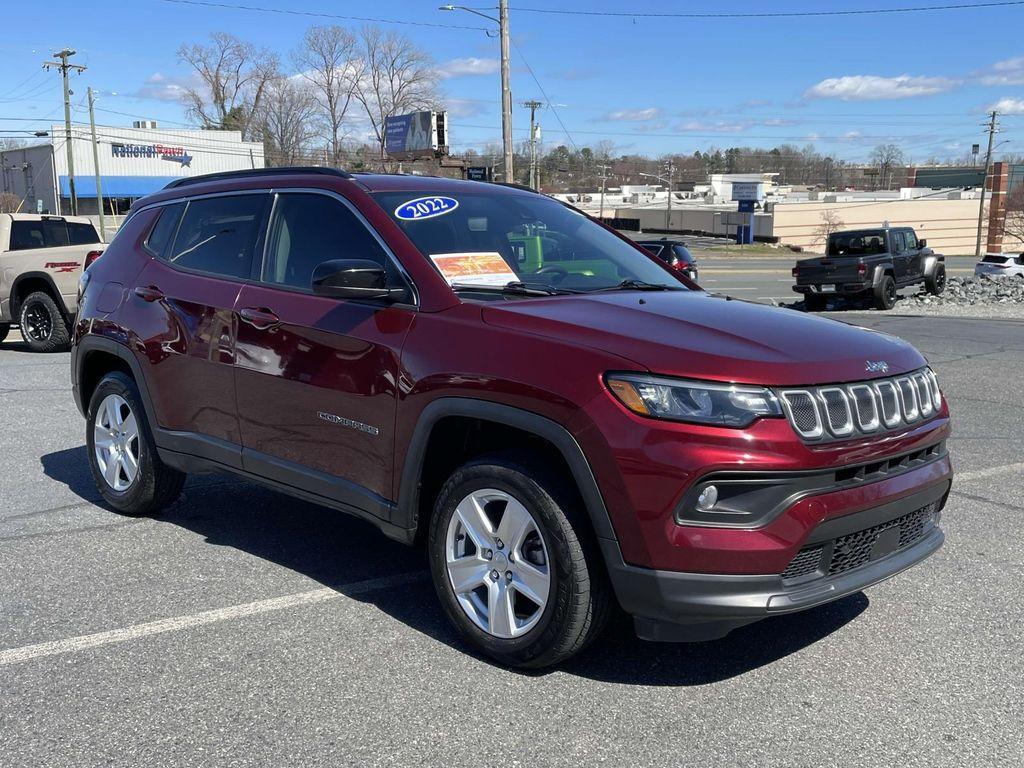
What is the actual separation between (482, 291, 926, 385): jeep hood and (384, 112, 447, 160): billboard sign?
220 feet

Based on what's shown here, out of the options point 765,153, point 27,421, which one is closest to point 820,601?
point 27,421

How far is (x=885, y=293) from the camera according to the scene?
73.4 feet

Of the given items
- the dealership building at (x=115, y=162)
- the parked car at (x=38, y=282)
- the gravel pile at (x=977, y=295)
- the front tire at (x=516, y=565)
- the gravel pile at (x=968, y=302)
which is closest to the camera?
the front tire at (x=516, y=565)

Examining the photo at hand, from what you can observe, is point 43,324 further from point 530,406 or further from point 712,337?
point 712,337

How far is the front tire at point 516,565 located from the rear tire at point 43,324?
11.1 metres

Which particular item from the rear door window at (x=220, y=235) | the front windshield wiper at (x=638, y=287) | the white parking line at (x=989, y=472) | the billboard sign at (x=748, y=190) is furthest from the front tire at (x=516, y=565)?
the billboard sign at (x=748, y=190)

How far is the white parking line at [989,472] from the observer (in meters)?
6.39

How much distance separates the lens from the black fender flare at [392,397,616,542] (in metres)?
3.30

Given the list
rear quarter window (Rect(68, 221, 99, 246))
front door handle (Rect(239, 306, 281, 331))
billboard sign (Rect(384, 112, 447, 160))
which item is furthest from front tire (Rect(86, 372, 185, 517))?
billboard sign (Rect(384, 112, 447, 160))

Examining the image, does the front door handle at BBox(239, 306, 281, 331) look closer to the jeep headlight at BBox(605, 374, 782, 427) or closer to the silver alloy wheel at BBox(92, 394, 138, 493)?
the silver alloy wheel at BBox(92, 394, 138, 493)

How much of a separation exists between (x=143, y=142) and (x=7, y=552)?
273 ft

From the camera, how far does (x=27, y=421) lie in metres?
8.41

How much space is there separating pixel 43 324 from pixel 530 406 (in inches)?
468

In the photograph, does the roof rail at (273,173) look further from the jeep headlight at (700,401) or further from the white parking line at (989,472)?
the white parking line at (989,472)
